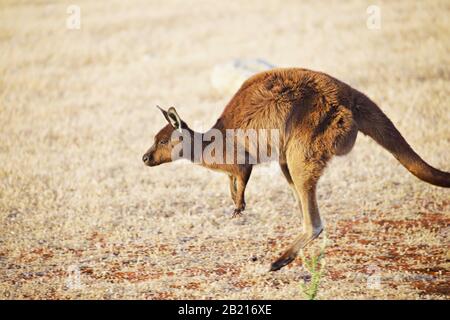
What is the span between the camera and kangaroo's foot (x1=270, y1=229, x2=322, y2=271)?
608 centimetres

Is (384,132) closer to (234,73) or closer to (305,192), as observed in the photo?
(305,192)

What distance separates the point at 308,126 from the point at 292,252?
1.13 m

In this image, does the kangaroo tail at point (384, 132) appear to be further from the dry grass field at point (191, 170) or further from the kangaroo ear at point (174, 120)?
the kangaroo ear at point (174, 120)

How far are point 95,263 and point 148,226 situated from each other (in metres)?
1.14

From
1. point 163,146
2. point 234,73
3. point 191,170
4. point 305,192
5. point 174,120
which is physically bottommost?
point 305,192

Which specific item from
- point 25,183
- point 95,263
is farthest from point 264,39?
point 95,263

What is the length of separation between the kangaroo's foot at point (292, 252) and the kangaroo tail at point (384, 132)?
1005 millimetres

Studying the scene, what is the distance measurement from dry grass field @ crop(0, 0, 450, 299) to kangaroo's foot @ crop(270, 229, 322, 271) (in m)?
0.16

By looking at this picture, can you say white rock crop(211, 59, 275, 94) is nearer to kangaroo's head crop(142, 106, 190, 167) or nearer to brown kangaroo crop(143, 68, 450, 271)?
kangaroo's head crop(142, 106, 190, 167)

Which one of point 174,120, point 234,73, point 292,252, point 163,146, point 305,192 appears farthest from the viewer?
point 234,73

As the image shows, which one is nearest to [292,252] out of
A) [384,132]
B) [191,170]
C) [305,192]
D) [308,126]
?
[305,192]

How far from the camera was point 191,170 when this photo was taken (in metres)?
9.92

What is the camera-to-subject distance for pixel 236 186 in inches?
266

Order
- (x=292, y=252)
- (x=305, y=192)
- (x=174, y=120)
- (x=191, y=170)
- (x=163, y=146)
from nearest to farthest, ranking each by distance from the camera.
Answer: (x=292, y=252) < (x=305, y=192) < (x=174, y=120) < (x=163, y=146) < (x=191, y=170)
